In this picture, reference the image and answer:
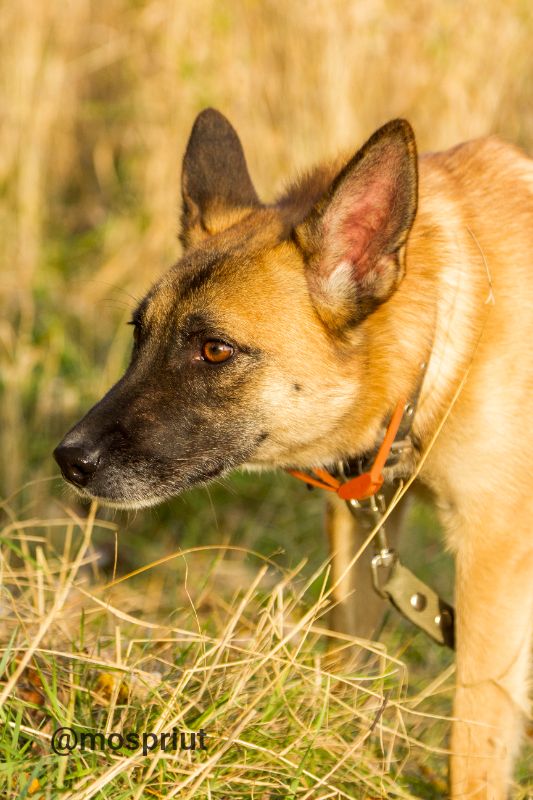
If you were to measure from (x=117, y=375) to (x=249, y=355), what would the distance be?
8.85 ft

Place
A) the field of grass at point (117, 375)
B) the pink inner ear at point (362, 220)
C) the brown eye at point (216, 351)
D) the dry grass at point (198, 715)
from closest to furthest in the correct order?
the dry grass at point (198, 715) < the field of grass at point (117, 375) < the pink inner ear at point (362, 220) < the brown eye at point (216, 351)

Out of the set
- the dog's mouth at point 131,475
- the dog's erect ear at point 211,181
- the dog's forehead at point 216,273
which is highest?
the dog's erect ear at point 211,181

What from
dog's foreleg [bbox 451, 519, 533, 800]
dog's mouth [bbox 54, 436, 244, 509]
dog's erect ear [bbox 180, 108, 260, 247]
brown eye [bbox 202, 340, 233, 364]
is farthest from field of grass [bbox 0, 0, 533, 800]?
dog's erect ear [bbox 180, 108, 260, 247]

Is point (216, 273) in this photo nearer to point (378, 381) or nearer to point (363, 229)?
point (363, 229)

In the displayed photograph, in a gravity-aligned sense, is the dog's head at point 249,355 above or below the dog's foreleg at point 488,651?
above

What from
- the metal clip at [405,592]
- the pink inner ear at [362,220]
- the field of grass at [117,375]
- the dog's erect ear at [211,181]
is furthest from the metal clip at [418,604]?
the dog's erect ear at [211,181]

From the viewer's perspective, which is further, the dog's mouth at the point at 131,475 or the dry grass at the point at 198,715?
the dog's mouth at the point at 131,475

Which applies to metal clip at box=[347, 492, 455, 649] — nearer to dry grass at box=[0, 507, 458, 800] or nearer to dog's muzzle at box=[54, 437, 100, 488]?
dry grass at box=[0, 507, 458, 800]

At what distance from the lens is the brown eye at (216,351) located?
2936 millimetres

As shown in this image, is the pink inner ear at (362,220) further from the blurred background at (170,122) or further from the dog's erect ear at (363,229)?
the blurred background at (170,122)

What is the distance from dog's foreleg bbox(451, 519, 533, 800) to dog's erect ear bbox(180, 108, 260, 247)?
4.70 ft

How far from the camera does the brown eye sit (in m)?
2.94

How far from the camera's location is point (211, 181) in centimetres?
352

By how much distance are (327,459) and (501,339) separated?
689 millimetres
